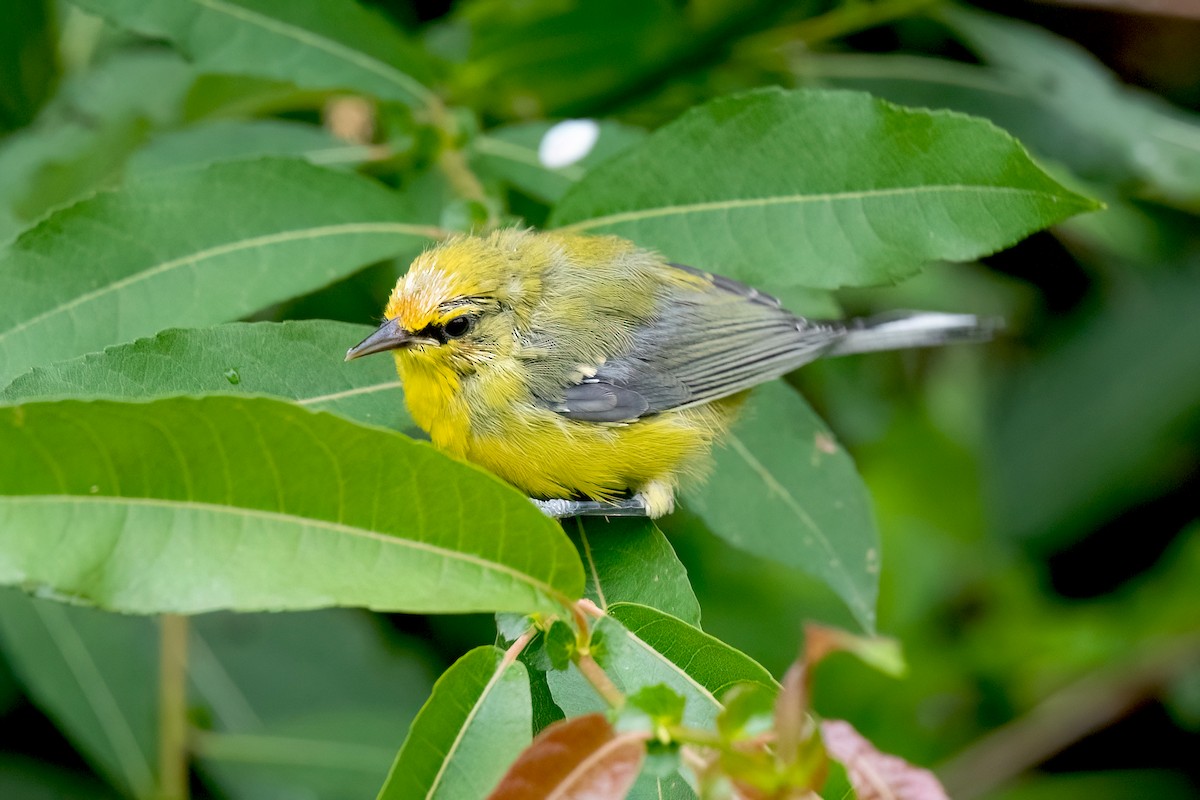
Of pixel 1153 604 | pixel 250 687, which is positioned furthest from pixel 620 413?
pixel 1153 604

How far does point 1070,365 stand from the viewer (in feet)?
15.9

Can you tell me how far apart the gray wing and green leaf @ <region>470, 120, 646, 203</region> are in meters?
0.36

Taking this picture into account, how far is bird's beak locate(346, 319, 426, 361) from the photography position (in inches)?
83.8

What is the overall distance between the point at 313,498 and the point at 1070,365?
4253mm

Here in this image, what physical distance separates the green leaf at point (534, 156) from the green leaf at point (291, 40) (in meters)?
0.21

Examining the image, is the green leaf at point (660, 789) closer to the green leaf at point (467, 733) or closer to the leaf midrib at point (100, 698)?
the green leaf at point (467, 733)

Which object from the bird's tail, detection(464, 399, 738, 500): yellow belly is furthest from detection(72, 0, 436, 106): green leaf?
the bird's tail

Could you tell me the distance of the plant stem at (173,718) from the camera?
9.98 feet

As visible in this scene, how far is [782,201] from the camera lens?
2346 mm

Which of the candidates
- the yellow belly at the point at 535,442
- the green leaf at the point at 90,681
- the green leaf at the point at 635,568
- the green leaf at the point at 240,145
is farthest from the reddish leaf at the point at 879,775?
the green leaf at the point at 90,681

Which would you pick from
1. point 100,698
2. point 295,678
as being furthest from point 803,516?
point 100,698

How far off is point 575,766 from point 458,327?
1.46m

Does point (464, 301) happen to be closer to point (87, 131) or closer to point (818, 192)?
point (818, 192)

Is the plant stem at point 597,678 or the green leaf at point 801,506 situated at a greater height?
the plant stem at point 597,678
